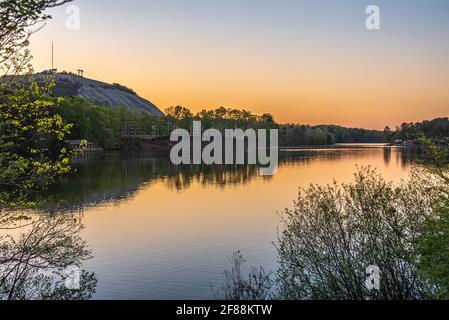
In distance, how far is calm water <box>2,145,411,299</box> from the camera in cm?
2500

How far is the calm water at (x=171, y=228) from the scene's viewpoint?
25.0m

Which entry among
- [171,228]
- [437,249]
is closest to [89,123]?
[171,228]

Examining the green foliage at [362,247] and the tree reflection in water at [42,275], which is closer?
the green foliage at [362,247]

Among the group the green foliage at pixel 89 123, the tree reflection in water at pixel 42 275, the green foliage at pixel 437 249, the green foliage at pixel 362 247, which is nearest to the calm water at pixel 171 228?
the tree reflection in water at pixel 42 275

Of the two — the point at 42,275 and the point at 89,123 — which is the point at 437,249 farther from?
the point at 89,123

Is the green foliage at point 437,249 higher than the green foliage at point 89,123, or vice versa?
the green foliage at point 89,123

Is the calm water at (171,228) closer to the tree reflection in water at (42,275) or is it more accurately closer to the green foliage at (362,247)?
the tree reflection in water at (42,275)

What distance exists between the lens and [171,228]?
39.7 meters

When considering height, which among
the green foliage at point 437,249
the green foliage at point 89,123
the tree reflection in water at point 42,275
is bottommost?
the tree reflection in water at point 42,275

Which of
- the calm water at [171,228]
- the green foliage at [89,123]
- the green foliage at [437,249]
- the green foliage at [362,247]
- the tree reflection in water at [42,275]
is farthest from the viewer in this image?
the green foliage at [89,123]

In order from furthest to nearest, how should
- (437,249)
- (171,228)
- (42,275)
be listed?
(171,228), (42,275), (437,249)

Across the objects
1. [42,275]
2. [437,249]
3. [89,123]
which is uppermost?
[89,123]
